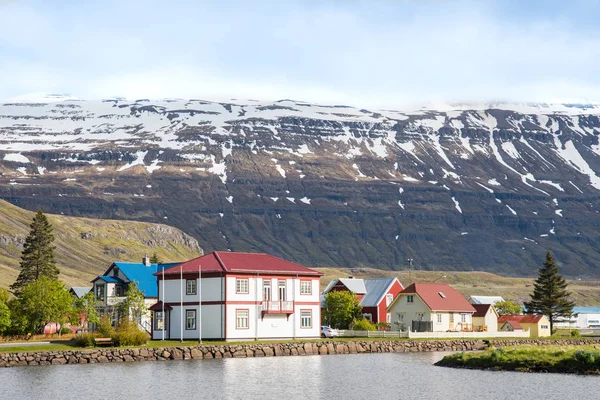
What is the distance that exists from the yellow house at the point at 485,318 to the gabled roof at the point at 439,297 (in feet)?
9.36

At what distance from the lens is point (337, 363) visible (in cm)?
7794

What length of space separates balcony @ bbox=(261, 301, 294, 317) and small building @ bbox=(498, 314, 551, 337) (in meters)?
39.1

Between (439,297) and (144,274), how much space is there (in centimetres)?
3299

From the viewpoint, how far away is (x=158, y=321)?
9431 cm

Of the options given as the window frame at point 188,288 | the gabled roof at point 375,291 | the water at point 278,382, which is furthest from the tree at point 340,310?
the water at point 278,382

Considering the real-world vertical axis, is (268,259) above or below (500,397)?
above

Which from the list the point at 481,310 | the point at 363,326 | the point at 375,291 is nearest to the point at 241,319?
the point at 363,326

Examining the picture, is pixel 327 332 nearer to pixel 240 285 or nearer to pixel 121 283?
pixel 240 285

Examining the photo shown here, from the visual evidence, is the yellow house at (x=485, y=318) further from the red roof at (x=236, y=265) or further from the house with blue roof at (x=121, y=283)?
the house with blue roof at (x=121, y=283)

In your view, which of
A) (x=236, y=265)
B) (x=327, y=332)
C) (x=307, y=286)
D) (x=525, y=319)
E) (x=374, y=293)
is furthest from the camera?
(x=374, y=293)

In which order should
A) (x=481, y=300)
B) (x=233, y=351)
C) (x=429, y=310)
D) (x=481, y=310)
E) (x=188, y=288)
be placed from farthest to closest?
(x=481, y=300) → (x=481, y=310) → (x=429, y=310) → (x=188, y=288) → (x=233, y=351)

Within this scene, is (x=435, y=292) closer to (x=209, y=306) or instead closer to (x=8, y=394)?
(x=209, y=306)

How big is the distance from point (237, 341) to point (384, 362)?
50.0ft

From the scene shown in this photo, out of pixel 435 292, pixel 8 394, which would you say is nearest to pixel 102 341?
pixel 8 394
